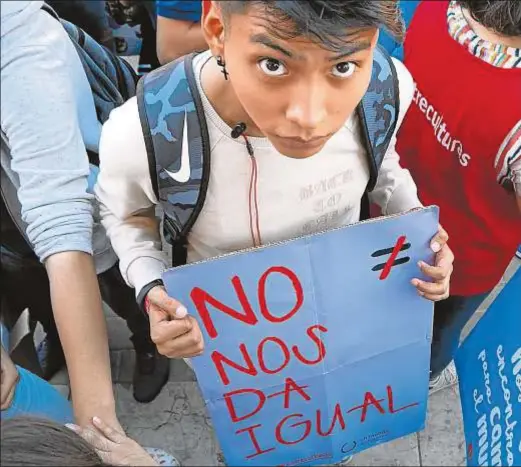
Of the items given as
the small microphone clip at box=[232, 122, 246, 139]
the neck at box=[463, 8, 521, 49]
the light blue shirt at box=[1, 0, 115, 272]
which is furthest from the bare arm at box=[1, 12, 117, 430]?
the neck at box=[463, 8, 521, 49]

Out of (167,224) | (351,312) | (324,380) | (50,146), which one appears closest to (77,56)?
(50,146)

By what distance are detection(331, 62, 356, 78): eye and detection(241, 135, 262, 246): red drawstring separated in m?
0.24

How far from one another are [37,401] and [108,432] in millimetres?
159

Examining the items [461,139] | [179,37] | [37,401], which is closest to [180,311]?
[37,401]

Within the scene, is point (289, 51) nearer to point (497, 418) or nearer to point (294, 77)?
point (294, 77)

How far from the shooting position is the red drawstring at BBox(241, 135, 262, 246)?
1064 millimetres

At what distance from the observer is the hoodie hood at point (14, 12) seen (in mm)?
1011

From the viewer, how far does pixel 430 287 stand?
1191mm

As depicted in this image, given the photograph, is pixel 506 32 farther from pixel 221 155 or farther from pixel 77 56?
pixel 77 56

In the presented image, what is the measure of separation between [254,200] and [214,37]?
32 cm

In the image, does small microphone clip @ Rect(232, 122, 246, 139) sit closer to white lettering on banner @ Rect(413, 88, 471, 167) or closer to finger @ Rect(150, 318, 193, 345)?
finger @ Rect(150, 318, 193, 345)

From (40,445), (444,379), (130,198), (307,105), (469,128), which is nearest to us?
(40,445)

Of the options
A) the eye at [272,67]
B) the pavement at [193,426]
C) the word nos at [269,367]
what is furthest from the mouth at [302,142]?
the pavement at [193,426]

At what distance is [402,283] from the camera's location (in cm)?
122
